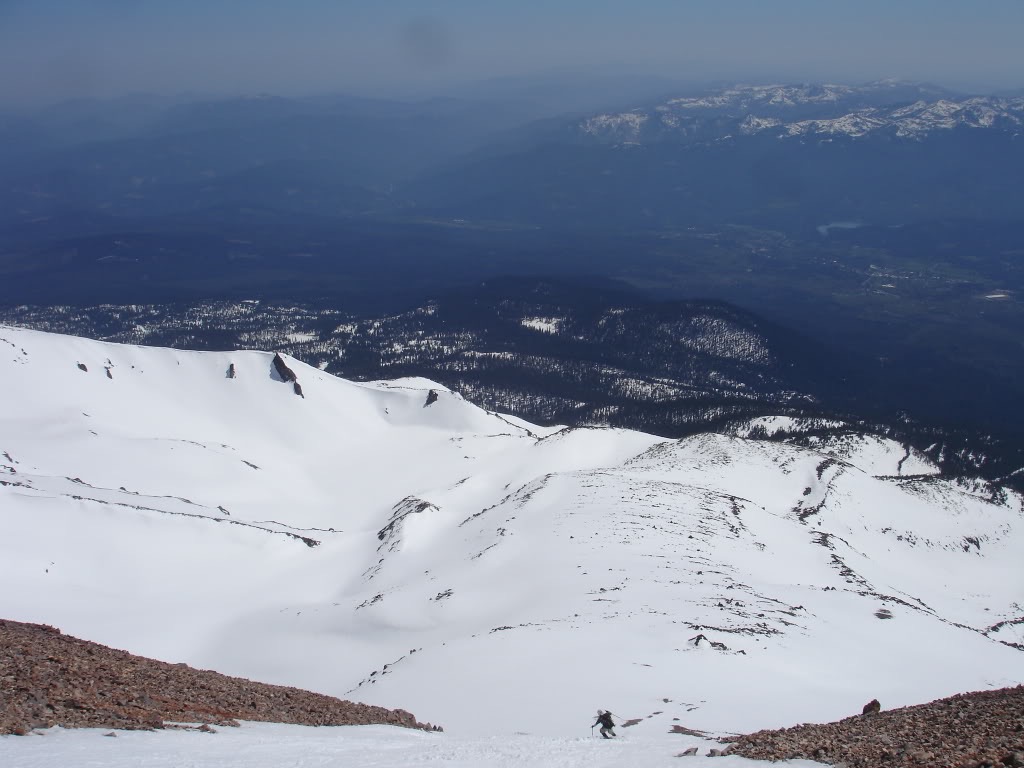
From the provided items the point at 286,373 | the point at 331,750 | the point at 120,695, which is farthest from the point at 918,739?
the point at 286,373

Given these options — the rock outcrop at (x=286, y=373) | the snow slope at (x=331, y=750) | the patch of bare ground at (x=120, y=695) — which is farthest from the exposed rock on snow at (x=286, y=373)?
the snow slope at (x=331, y=750)

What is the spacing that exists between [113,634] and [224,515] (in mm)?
27859

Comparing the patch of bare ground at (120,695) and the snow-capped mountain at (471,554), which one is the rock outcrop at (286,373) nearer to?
the snow-capped mountain at (471,554)

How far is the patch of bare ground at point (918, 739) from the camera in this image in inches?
533

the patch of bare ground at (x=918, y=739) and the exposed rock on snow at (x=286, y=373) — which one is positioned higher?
the patch of bare ground at (x=918, y=739)

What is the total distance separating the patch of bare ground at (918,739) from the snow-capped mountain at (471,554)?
6.17 meters

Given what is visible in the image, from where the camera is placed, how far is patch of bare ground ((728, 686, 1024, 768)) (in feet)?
44.4

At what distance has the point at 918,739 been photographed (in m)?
15.5

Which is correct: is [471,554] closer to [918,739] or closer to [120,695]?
[120,695]

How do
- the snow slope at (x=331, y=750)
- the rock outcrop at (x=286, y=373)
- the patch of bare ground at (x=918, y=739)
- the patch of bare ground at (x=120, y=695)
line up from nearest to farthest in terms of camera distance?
the snow slope at (x=331, y=750) < the patch of bare ground at (x=918, y=739) < the patch of bare ground at (x=120, y=695) < the rock outcrop at (x=286, y=373)

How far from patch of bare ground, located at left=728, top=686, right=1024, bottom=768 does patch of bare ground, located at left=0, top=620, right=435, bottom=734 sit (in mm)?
12118

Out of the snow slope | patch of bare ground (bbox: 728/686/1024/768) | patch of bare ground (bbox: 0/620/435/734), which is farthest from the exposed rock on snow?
patch of bare ground (bbox: 728/686/1024/768)

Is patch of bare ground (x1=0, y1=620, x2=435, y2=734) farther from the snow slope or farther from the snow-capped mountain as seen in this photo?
the snow-capped mountain

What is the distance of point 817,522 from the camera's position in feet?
251
